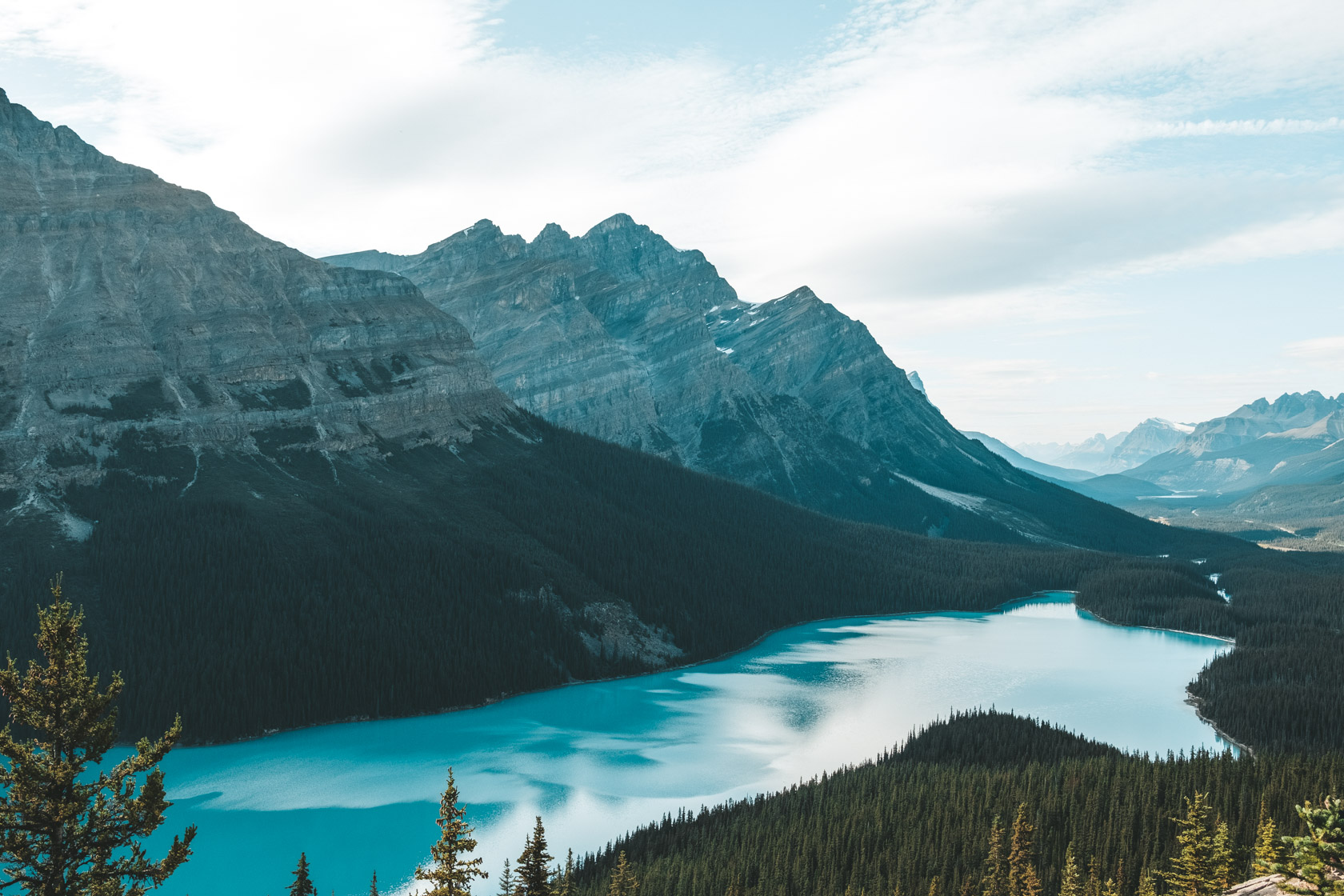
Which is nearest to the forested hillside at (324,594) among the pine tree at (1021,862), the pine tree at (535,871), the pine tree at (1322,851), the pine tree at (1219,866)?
the pine tree at (1021,862)

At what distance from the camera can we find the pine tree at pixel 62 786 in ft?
78.7

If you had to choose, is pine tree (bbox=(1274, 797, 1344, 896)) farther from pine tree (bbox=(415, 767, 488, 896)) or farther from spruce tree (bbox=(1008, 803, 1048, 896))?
spruce tree (bbox=(1008, 803, 1048, 896))

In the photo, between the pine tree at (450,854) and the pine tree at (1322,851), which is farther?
the pine tree at (450,854)

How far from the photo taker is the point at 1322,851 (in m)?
27.6

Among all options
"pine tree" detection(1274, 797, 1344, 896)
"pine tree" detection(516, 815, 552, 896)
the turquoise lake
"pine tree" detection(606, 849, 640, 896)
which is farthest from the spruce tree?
the turquoise lake

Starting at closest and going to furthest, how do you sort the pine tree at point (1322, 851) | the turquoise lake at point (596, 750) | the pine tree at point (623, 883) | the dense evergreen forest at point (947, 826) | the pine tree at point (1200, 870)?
the pine tree at point (1322, 851)
the pine tree at point (1200, 870)
the pine tree at point (623, 883)
the dense evergreen forest at point (947, 826)
the turquoise lake at point (596, 750)

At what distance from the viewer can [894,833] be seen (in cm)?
7812

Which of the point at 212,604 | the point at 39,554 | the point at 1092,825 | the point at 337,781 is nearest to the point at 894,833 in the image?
the point at 1092,825

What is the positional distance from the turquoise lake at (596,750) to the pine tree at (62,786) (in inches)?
2172

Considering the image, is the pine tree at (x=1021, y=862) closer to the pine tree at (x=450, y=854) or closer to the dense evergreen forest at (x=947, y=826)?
the dense evergreen forest at (x=947, y=826)

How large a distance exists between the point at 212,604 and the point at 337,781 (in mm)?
44082

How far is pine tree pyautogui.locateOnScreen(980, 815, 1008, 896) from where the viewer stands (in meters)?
59.2

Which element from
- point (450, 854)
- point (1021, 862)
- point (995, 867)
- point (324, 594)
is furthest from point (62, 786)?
point (324, 594)

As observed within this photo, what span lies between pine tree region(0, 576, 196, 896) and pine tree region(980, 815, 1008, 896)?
147ft
